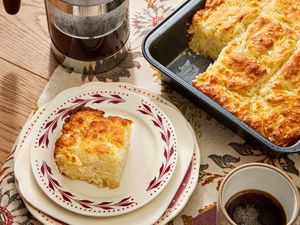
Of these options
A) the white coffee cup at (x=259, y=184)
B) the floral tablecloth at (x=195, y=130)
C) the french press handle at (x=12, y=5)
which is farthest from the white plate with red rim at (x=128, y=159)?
the french press handle at (x=12, y=5)

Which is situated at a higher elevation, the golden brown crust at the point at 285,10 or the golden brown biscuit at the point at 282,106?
the golden brown crust at the point at 285,10

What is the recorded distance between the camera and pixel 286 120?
2031mm

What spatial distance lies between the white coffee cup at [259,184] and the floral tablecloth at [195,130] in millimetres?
176

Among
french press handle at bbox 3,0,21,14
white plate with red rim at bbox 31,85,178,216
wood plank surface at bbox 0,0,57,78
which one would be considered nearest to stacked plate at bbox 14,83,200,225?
white plate with red rim at bbox 31,85,178,216

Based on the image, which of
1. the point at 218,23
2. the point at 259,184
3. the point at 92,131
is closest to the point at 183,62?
the point at 218,23

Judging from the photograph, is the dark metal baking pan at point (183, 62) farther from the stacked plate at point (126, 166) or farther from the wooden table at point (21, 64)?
the wooden table at point (21, 64)

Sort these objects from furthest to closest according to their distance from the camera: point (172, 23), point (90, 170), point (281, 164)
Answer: point (172, 23) < point (281, 164) < point (90, 170)

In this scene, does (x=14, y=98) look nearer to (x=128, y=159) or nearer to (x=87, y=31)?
(x=87, y=31)

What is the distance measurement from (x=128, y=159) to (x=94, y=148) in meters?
0.15

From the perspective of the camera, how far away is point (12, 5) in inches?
86.6

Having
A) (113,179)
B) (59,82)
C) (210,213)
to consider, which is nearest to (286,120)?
(210,213)

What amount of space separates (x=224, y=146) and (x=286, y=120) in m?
0.21

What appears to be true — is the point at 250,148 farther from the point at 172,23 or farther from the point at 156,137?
the point at 172,23

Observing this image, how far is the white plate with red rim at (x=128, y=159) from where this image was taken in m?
1.89
